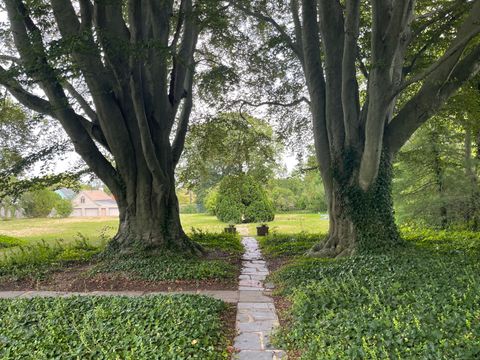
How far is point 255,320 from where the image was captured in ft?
12.6

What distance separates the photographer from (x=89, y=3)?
5809 millimetres

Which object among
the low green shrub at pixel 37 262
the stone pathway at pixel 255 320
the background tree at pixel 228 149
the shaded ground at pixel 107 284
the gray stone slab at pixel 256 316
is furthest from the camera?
the background tree at pixel 228 149

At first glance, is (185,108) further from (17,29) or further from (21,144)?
(21,144)

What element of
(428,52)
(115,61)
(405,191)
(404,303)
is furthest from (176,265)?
(405,191)

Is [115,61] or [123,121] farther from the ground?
[115,61]

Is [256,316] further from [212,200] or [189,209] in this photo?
[189,209]

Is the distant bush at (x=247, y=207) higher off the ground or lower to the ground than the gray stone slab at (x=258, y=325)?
higher

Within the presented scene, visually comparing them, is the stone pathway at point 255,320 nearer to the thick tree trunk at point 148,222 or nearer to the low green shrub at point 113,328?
the low green shrub at point 113,328

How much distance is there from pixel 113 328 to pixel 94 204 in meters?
36.7

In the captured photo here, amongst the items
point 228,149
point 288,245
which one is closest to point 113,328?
point 288,245

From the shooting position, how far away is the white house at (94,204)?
36419mm

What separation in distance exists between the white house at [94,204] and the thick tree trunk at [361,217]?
32650 mm

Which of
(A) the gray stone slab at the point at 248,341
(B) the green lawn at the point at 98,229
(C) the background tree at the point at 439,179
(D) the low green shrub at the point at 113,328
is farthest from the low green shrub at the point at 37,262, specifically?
(C) the background tree at the point at 439,179

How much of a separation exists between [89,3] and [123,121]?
77.2 inches
